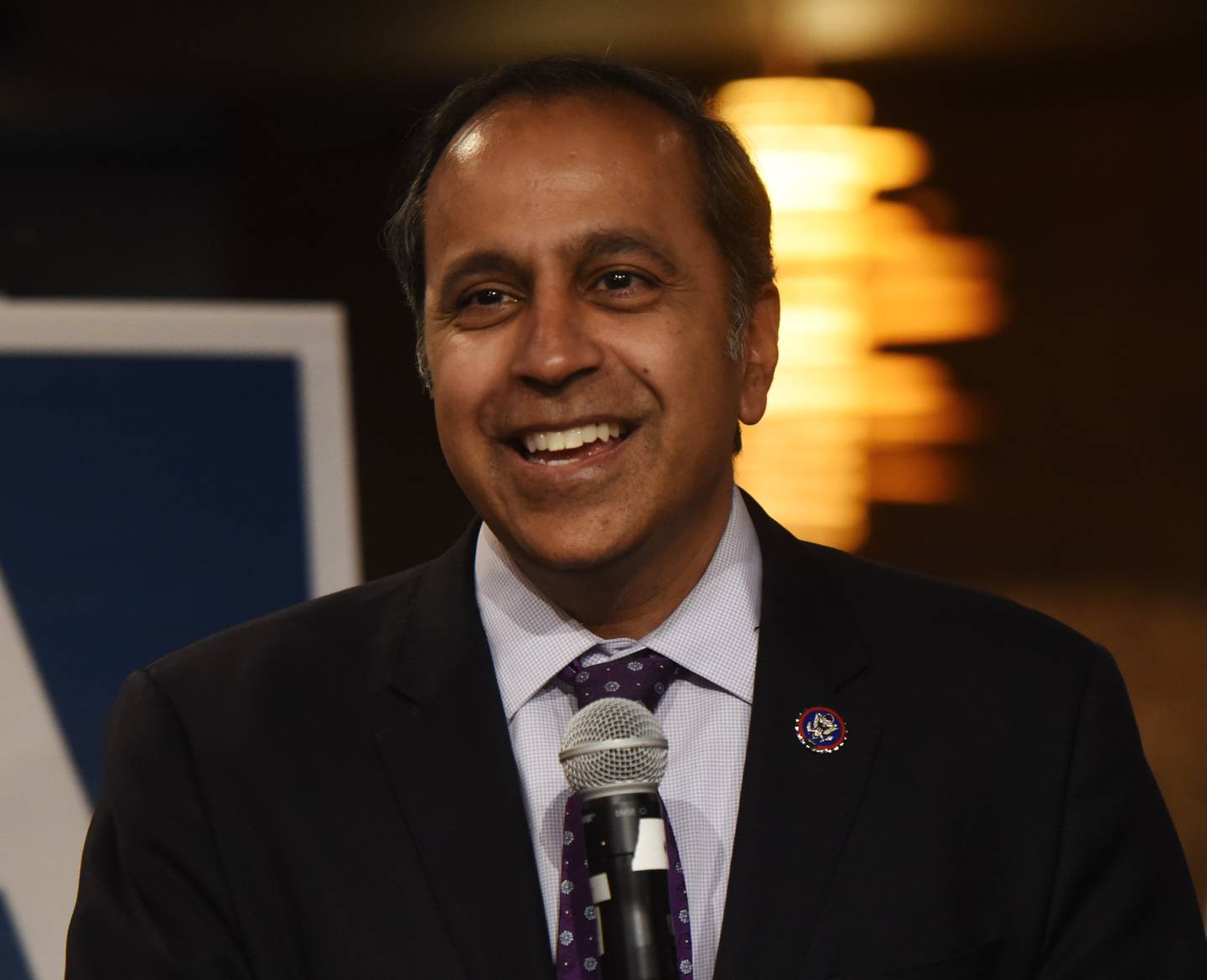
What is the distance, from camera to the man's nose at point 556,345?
5.28 feet

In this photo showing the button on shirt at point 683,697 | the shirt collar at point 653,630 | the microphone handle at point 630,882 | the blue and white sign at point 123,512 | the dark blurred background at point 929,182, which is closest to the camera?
the microphone handle at point 630,882

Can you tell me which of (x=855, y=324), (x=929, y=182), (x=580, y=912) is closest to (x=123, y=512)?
(x=580, y=912)

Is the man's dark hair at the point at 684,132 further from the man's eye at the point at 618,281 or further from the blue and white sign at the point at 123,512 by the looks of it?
the blue and white sign at the point at 123,512

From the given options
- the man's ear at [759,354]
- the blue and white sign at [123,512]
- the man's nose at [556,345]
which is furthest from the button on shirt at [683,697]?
the blue and white sign at [123,512]

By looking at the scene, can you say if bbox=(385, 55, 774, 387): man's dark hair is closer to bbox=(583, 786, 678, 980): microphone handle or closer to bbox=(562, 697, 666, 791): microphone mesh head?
bbox=(562, 697, 666, 791): microphone mesh head

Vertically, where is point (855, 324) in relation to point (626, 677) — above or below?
above

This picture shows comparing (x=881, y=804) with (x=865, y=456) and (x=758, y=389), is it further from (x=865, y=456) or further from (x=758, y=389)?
(x=865, y=456)

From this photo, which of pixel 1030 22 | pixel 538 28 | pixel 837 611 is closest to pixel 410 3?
A: pixel 538 28

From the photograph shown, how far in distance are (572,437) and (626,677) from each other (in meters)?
0.27

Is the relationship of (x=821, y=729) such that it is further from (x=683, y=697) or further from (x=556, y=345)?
(x=556, y=345)

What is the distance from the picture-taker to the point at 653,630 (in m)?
1.77

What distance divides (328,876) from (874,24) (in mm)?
2414

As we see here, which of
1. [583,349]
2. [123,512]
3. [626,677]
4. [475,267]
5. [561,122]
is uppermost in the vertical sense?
[561,122]

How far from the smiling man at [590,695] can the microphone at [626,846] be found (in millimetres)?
331
